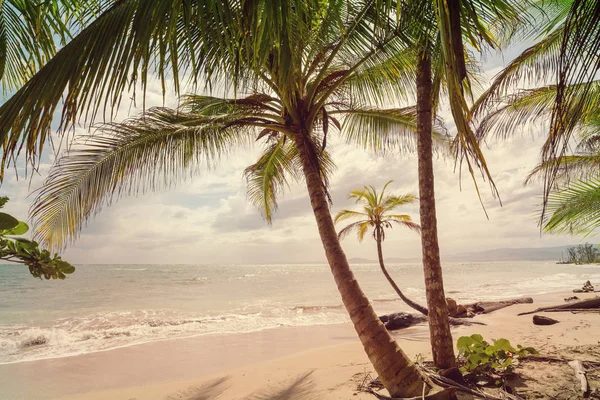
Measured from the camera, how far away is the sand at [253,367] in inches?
203

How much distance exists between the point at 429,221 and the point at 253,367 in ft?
15.6

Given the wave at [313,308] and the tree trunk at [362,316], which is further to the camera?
the wave at [313,308]

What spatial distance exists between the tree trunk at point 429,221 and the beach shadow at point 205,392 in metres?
3.40

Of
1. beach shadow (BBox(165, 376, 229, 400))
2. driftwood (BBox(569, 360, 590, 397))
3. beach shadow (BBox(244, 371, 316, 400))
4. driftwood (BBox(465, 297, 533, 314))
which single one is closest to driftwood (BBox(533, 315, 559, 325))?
driftwood (BBox(465, 297, 533, 314))

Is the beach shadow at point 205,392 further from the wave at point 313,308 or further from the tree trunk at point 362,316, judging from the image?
the wave at point 313,308

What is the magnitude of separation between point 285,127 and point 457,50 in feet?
Answer: 11.2

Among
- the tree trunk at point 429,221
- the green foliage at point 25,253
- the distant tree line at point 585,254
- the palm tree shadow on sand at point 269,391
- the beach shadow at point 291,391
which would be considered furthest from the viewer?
the distant tree line at point 585,254

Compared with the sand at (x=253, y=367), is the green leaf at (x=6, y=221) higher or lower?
higher

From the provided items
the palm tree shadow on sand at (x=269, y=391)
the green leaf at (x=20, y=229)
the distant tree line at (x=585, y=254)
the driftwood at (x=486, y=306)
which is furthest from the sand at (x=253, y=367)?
the distant tree line at (x=585, y=254)

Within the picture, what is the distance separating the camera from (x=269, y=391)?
553 cm

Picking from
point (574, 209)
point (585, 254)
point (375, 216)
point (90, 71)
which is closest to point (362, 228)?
point (375, 216)

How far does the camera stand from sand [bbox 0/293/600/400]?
5.17 meters

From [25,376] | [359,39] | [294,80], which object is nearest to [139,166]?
[294,80]

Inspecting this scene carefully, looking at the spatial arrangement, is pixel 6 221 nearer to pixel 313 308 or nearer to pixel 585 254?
pixel 313 308
